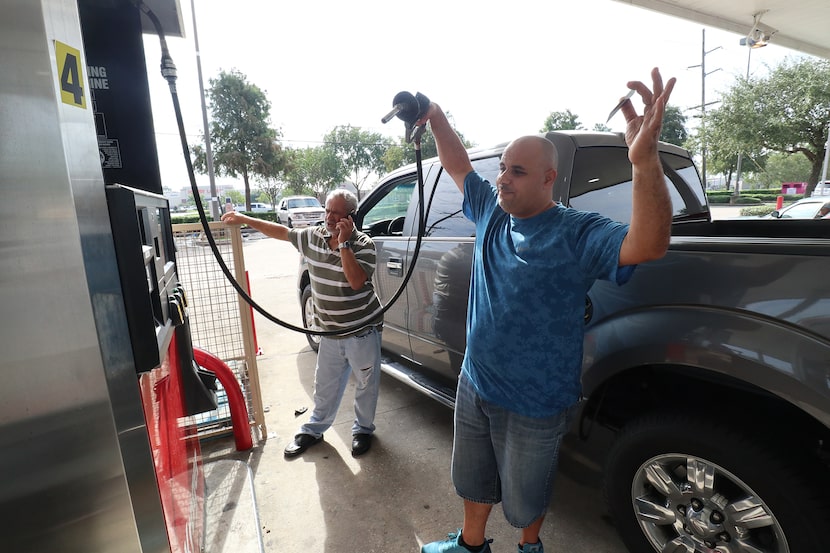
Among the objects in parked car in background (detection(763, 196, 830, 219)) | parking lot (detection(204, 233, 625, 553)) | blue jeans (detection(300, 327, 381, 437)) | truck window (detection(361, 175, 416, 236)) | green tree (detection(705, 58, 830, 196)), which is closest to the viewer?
parking lot (detection(204, 233, 625, 553))

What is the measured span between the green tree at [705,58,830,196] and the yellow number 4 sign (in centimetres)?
2343

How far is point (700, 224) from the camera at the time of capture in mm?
2602

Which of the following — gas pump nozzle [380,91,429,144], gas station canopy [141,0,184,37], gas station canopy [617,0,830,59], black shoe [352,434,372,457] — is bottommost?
black shoe [352,434,372,457]

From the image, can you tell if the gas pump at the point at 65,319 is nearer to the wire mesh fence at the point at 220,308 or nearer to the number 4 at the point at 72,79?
the number 4 at the point at 72,79

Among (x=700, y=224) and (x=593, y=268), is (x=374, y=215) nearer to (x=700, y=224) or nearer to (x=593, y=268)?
(x=700, y=224)

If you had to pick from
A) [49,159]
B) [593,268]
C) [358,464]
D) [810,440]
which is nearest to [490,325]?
[593,268]

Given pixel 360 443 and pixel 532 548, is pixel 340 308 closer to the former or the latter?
pixel 360 443

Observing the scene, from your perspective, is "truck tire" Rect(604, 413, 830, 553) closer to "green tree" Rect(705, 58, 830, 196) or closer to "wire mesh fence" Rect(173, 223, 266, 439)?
"wire mesh fence" Rect(173, 223, 266, 439)

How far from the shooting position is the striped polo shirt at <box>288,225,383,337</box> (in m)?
2.67

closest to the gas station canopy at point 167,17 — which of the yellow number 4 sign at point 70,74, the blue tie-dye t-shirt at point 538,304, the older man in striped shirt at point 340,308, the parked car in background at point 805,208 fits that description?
the yellow number 4 sign at point 70,74

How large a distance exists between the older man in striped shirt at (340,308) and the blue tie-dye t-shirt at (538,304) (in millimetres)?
888

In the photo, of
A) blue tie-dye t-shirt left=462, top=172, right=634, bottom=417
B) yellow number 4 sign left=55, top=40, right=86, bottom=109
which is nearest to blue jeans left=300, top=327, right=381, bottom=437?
blue tie-dye t-shirt left=462, top=172, right=634, bottom=417

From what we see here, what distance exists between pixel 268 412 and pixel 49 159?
3.17 metres

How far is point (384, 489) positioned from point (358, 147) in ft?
149
